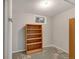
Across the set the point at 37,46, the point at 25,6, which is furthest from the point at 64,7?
the point at 37,46

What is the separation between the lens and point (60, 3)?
501 centimetres

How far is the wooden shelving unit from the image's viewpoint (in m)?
5.25

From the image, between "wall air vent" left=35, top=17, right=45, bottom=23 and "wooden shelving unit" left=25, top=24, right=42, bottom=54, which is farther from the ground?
"wall air vent" left=35, top=17, right=45, bottom=23

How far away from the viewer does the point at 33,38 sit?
557 cm

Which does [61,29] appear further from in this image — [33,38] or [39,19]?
[33,38]

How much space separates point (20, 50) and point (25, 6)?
2236 millimetres

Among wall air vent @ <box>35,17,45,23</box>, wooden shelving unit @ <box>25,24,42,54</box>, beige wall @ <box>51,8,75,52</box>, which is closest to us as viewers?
wooden shelving unit @ <box>25,24,42,54</box>

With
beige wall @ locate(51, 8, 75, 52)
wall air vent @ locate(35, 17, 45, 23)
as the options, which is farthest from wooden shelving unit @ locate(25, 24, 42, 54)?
beige wall @ locate(51, 8, 75, 52)

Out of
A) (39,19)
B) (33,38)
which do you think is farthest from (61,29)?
(33,38)

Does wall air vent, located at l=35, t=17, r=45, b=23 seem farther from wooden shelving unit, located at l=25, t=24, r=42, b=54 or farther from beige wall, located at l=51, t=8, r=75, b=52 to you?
beige wall, located at l=51, t=8, r=75, b=52

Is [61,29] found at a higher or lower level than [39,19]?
lower

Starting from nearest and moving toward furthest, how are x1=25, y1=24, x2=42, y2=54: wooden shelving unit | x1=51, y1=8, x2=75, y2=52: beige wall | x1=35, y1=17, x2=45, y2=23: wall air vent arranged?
x1=25, y1=24, x2=42, y2=54: wooden shelving unit < x1=51, y1=8, x2=75, y2=52: beige wall < x1=35, y1=17, x2=45, y2=23: wall air vent

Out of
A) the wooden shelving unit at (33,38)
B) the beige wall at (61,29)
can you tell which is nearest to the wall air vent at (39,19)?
the wooden shelving unit at (33,38)

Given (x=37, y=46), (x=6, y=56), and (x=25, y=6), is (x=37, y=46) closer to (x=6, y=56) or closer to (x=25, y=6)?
(x=25, y=6)
